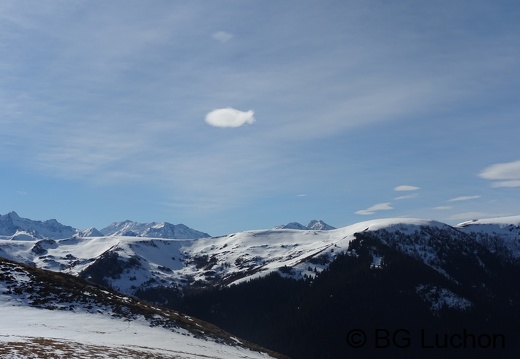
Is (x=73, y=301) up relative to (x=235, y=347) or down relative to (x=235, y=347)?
up

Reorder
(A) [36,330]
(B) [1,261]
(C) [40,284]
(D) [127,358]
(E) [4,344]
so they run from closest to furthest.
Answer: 1. (E) [4,344]
2. (D) [127,358]
3. (A) [36,330]
4. (C) [40,284]
5. (B) [1,261]

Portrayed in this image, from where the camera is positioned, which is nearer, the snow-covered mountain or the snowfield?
the snowfield

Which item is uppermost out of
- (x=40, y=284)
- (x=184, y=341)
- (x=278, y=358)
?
(x=40, y=284)

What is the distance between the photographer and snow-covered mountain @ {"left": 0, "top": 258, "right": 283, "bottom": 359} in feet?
120

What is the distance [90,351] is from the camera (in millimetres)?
35719

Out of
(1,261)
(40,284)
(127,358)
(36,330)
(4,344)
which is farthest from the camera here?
(1,261)

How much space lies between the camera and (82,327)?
51312 mm

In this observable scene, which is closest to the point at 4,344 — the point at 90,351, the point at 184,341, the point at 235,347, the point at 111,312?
the point at 90,351

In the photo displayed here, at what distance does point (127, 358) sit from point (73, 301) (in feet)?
104

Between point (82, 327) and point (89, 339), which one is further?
point (82, 327)

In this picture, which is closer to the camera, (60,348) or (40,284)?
(60,348)

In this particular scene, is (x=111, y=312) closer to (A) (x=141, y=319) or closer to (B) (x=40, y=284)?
(A) (x=141, y=319)

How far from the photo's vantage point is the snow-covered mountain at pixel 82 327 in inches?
1443

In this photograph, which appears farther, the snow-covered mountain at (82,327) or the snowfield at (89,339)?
the snow-covered mountain at (82,327)
